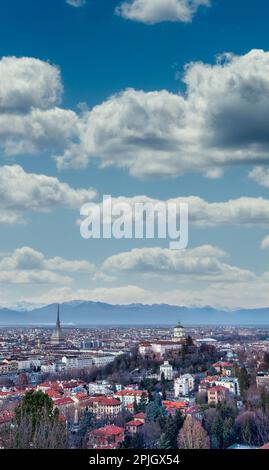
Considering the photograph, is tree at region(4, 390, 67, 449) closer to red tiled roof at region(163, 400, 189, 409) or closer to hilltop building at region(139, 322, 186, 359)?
red tiled roof at region(163, 400, 189, 409)

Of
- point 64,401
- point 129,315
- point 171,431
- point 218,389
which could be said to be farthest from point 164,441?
point 129,315

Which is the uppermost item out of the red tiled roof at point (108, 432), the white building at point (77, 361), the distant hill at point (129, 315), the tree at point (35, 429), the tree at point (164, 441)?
the distant hill at point (129, 315)

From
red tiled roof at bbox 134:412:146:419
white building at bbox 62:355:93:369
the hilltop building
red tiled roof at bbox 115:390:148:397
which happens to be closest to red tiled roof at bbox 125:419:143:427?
red tiled roof at bbox 134:412:146:419

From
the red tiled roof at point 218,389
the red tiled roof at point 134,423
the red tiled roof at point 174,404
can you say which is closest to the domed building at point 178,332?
the red tiled roof at point 218,389

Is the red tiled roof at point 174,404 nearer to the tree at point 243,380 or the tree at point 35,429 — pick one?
the tree at point 243,380

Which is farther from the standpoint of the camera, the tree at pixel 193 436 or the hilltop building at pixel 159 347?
the hilltop building at pixel 159 347
